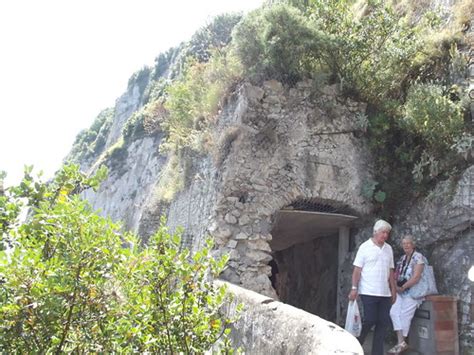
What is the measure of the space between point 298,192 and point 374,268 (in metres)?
1.98

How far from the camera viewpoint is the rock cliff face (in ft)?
19.9

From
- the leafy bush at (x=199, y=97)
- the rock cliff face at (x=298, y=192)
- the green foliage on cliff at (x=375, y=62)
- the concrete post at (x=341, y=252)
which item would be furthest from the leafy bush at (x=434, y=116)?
the leafy bush at (x=199, y=97)

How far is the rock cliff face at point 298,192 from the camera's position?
606 cm

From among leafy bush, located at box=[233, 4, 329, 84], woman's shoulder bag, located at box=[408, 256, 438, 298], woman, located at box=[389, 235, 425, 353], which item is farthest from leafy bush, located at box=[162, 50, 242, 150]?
woman's shoulder bag, located at box=[408, 256, 438, 298]

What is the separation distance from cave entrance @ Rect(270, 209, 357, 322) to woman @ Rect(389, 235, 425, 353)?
1.68 m

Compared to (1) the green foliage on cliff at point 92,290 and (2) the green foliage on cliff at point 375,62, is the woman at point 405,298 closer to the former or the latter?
(2) the green foliage on cliff at point 375,62

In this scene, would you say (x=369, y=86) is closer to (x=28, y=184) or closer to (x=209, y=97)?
(x=209, y=97)

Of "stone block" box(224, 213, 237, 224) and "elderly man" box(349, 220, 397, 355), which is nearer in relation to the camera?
"elderly man" box(349, 220, 397, 355)

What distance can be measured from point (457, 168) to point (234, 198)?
3.06 metres

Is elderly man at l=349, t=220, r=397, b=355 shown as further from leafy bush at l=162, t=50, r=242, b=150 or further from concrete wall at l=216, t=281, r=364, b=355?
leafy bush at l=162, t=50, r=242, b=150

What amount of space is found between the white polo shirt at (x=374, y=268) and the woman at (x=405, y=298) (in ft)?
1.00

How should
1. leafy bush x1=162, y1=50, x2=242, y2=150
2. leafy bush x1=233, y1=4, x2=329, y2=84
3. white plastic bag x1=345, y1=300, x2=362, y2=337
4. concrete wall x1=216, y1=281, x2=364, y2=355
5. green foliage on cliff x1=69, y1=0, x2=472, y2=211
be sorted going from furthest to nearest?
leafy bush x1=162, y1=50, x2=242, y2=150 → leafy bush x1=233, y1=4, x2=329, y2=84 → green foliage on cliff x1=69, y1=0, x2=472, y2=211 → white plastic bag x1=345, y1=300, x2=362, y2=337 → concrete wall x1=216, y1=281, x2=364, y2=355

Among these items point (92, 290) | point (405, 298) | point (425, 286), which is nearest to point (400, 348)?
point (405, 298)

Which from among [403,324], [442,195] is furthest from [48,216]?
[442,195]
